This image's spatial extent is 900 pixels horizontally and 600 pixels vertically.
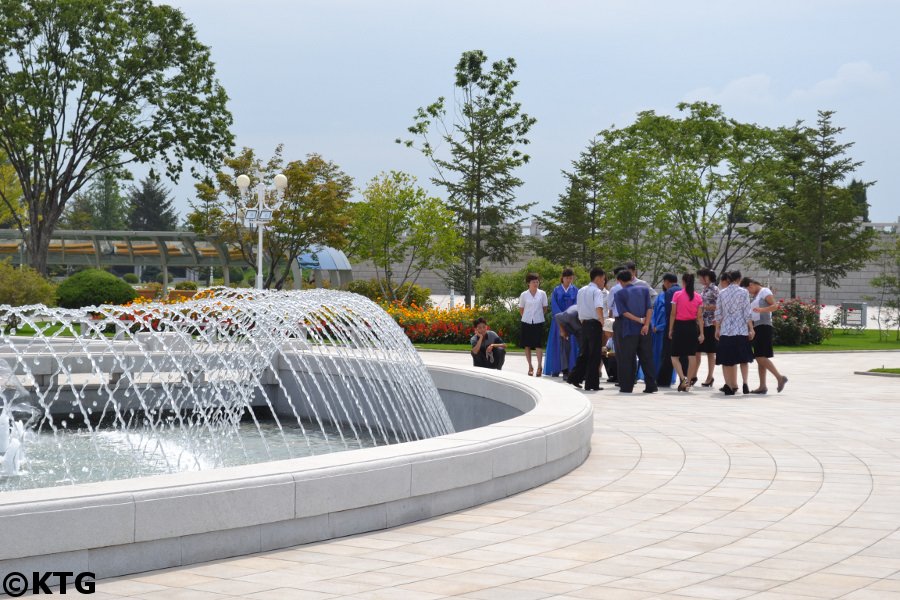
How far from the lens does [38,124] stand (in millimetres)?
32156

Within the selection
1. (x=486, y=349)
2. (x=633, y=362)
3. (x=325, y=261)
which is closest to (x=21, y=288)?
(x=325, y=261)

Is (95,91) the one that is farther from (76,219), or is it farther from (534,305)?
(76,219)

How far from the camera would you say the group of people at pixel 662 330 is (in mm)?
13438

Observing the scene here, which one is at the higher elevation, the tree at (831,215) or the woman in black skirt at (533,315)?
the tree at (831,215)

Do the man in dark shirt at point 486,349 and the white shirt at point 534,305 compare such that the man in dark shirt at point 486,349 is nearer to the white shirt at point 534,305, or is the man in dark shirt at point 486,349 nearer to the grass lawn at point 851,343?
the white shirt at point 534,305

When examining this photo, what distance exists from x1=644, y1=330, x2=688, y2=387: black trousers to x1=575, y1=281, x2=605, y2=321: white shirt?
143cm

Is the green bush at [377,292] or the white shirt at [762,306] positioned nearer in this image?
the white shirt at [762,306]

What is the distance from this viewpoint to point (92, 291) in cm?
2986

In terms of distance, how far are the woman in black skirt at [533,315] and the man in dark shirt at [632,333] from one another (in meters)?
2.02

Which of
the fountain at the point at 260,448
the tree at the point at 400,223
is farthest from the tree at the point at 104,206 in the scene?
the fountain at the point at 260,448

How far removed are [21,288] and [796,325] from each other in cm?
2063

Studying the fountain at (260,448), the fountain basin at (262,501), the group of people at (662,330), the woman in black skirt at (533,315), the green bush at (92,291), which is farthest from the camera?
the green bush at (92,291)

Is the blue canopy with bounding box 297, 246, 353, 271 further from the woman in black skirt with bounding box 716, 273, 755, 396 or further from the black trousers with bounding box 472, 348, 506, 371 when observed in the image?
the woman in black skirt with bounding box 716, 273, 755, 396

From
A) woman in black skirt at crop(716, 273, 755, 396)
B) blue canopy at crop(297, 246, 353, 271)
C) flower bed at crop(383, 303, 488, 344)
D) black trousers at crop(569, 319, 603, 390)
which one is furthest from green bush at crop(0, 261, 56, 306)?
woman in black skirt at crop(716, 273, 755, 396)
